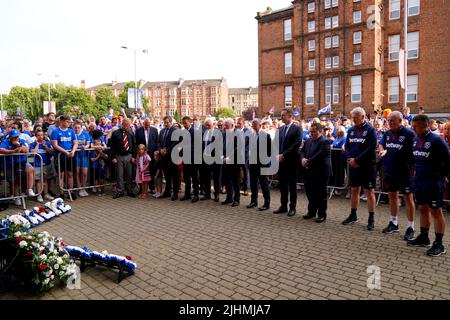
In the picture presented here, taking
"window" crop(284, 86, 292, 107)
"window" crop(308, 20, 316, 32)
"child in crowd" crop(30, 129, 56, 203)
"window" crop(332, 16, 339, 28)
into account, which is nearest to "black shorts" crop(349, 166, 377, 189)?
"child in crowd" crop(30, 129, 56, 203)

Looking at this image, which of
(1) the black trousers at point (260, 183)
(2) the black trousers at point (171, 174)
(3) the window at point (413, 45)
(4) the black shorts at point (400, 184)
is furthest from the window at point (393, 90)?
(4) the black shorts at point (400, 184)

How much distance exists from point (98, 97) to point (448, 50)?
74112 millimetres

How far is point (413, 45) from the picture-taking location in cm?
3538

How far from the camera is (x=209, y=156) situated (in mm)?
9648

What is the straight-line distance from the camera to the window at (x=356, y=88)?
38100mm

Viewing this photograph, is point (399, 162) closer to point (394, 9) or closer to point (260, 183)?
point (260, 183)

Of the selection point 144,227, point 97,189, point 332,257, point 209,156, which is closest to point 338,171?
point 209,156

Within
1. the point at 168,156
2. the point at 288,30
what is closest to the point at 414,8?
the point at 288,30

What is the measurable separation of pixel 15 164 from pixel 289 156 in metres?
7.23

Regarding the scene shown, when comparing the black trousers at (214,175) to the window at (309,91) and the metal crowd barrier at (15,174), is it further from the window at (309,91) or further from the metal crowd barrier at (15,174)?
the window at (309,91)

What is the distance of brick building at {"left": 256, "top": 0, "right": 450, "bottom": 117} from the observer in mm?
34031

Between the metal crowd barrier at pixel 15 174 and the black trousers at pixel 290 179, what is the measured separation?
21.2 ft

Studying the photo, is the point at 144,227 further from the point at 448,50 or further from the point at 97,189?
the point at 448,50

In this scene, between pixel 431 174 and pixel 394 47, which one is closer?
pixel 431 174
